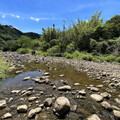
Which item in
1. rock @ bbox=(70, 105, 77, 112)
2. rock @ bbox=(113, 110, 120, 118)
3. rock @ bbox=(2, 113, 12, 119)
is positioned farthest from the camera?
rock @ bbox=(70, 105, 77, 112)

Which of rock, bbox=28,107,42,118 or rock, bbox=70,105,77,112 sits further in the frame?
rock, bbox=70,105,77,112

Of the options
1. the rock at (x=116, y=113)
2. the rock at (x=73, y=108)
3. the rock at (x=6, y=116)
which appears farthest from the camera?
the rock at (x=73, y=108)

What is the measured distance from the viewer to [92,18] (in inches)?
559

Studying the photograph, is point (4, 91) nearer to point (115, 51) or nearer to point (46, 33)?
point (115, 51)

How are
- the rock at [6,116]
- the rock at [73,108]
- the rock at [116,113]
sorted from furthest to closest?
the rock at [73,108]
the rock at [116,113]
the rock at [6,116]

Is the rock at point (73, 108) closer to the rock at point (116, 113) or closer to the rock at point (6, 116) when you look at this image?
the rock at point (116, 113)

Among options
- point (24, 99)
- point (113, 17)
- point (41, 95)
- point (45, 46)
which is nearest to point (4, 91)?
point (24, 99)

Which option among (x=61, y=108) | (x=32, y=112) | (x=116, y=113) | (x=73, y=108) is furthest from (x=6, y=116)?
(x=116, y=113)

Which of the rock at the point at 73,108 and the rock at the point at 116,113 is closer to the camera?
the rock at the point at 116,113

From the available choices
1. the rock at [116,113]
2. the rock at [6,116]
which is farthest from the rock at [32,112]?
the rock at [116,113]

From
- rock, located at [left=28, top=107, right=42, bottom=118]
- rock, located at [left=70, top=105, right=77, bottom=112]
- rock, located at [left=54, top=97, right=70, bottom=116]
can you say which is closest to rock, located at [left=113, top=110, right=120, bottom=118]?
rock, located at [left=70, top=105, right=77, bottom=112]

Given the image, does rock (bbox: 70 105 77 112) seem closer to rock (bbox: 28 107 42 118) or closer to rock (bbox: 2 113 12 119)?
rock (bbox: 28 107 42 118)

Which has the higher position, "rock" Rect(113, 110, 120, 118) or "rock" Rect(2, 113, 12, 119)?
"rock" Rect(2, 113, 12, 119)

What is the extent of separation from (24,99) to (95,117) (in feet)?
6.08
